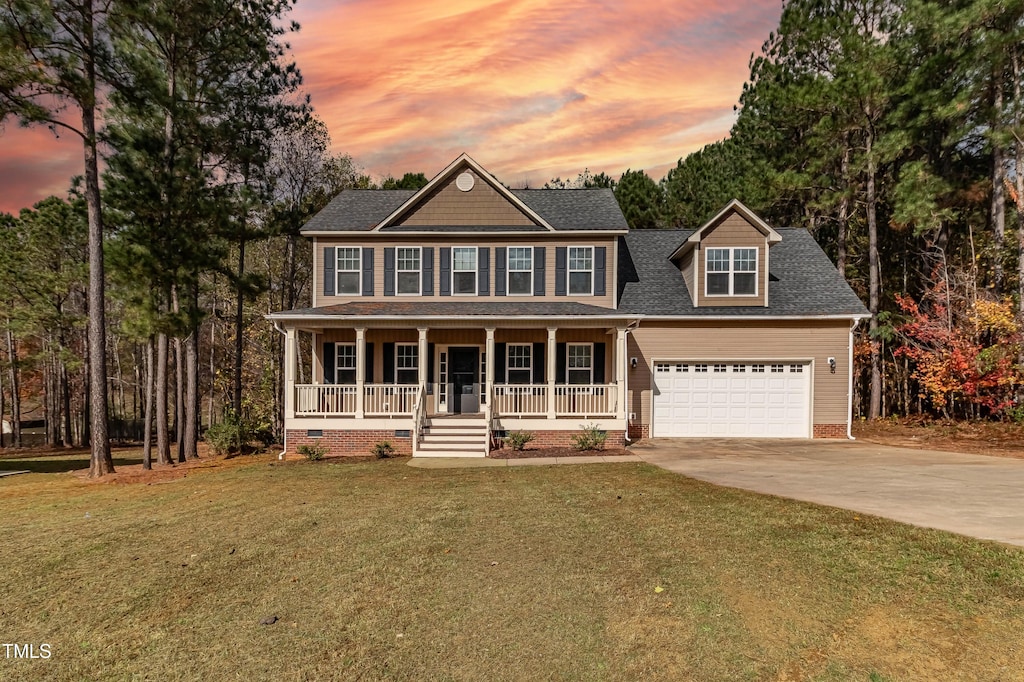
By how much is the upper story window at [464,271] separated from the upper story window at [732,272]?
7750 millimetres

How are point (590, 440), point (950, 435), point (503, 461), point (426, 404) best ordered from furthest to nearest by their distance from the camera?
point (950, 435) < point (426, 404) < point (590, 440) < point (503, 461)

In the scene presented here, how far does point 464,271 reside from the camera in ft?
56.2

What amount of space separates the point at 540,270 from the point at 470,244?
248 centimetres

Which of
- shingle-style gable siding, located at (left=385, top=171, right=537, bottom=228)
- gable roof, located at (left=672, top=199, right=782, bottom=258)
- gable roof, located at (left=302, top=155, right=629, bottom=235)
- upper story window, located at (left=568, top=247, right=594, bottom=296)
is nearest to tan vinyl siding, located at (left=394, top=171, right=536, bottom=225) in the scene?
shingle-style gable siding, located at (left=385, top=171, right=537, bottom=228)

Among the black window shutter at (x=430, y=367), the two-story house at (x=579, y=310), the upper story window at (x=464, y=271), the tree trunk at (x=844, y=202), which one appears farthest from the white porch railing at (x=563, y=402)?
the tree trunk at (x=844, y=202)

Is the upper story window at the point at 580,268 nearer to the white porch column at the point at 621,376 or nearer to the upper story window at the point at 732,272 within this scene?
the white porch column at the point at 621,376

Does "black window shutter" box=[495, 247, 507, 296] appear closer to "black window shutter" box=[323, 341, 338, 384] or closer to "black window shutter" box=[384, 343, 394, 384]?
"black window shutter" box=[384, 343, 394, 384]

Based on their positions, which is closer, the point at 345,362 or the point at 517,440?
the point at 517,440

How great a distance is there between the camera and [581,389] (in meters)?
15.3

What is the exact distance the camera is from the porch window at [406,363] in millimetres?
16750

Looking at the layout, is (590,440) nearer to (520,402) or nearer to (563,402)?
(563,402)

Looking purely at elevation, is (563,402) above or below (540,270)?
below

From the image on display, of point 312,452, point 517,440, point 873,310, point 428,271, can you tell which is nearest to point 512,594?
point 517,440

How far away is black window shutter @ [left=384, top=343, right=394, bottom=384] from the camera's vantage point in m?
16.8
